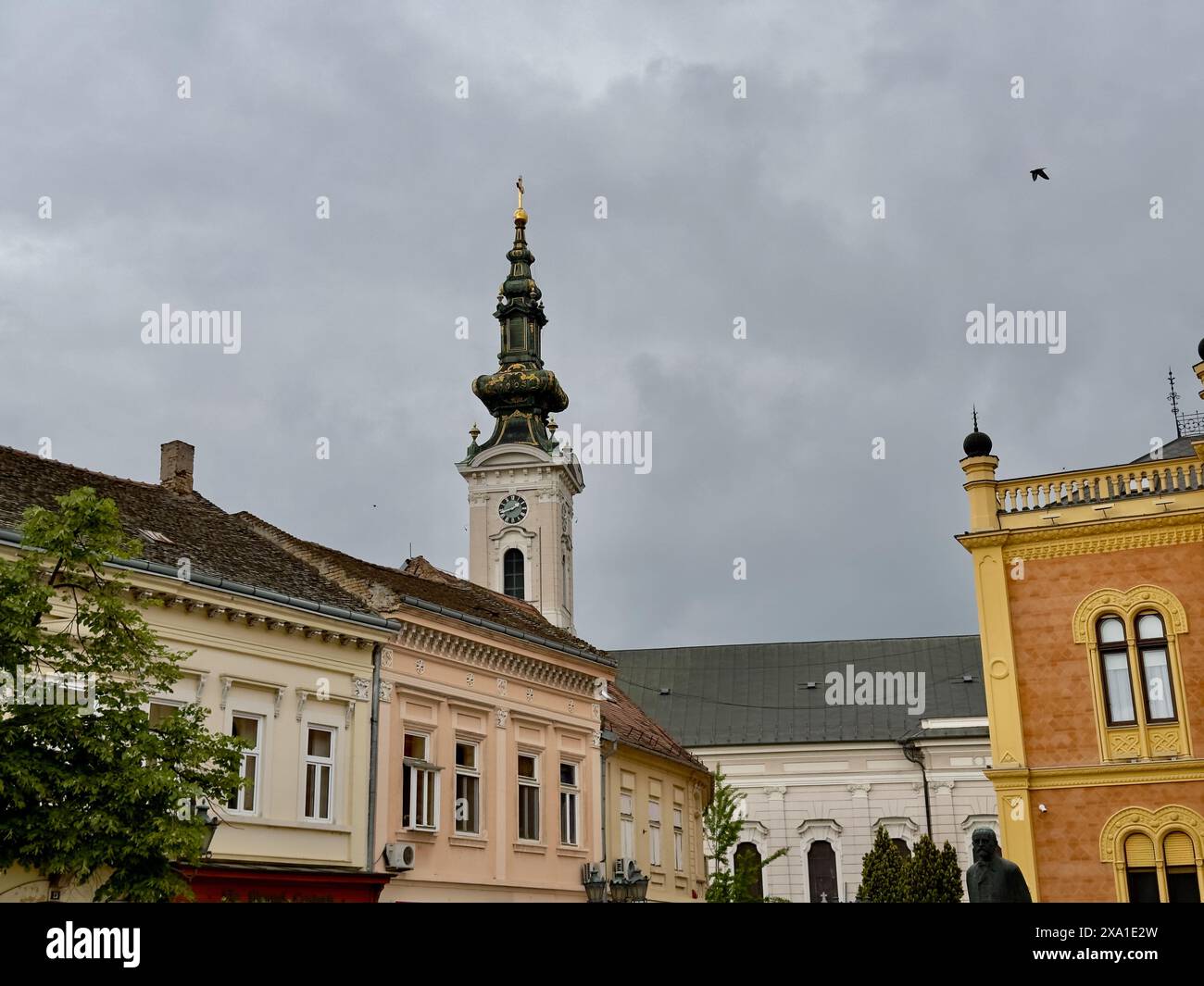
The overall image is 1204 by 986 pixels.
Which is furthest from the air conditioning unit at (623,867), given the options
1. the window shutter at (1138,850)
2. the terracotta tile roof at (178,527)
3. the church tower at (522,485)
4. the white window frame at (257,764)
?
the church tower at (522,485)

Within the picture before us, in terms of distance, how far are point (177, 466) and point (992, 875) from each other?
20925 millimetres

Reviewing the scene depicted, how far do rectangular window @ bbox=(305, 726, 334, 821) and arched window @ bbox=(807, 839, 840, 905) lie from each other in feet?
133

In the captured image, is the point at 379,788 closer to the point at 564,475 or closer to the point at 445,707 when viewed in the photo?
the point at 445,707

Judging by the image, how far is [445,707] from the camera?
26250 millimetres

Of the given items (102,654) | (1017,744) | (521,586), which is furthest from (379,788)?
(521,586)

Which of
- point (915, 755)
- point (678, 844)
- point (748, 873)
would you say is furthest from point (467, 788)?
point (915, 755)

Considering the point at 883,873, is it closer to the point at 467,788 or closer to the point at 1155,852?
the point at 1155,852

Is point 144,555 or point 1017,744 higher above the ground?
point 144,555

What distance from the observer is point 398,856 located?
2400cm

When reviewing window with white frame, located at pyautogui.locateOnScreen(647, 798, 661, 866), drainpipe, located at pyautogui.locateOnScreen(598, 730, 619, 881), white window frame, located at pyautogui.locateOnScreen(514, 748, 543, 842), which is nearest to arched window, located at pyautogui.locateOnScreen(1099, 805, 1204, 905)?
drainpipe, located at pyautogui.locateOnScreen(598, 730, 619, 881)
